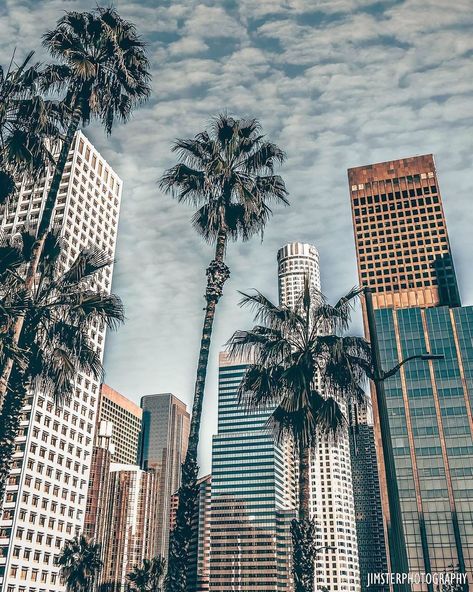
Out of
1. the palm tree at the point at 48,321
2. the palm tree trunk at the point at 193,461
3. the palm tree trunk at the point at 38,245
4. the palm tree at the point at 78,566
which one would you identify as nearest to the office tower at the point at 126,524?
the palm tree at the point at 78,566

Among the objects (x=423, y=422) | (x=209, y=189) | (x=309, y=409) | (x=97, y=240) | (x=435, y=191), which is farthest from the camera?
(x=435, y=191)

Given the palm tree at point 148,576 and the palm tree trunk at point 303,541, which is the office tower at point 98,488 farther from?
the palm tree trunk at point 303,541

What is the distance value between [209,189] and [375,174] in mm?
159060

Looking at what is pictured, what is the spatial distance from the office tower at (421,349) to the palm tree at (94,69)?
10654 cm

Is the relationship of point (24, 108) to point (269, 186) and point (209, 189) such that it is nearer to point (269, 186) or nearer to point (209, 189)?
point (209, 189)

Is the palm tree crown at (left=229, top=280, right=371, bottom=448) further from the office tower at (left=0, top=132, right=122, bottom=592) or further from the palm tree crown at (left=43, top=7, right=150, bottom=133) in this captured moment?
the office tower at (left=0, top=132, right=122, bottom=592)

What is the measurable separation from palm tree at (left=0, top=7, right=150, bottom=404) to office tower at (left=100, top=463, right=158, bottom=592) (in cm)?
16095

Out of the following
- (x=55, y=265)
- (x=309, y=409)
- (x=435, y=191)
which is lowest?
(x=309, y=409)

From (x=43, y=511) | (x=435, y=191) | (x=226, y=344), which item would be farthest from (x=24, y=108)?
(x=435, y=191)

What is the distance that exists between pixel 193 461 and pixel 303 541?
17.2 feet

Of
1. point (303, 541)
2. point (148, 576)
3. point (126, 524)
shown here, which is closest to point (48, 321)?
point (303, 541)

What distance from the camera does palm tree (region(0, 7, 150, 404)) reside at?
24250mm

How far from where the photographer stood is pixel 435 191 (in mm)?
167500

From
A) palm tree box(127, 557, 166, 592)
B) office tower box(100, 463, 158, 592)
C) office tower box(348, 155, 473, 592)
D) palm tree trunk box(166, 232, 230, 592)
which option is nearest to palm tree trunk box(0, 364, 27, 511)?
palm tree trunk box(166, 232, 230, 592)
